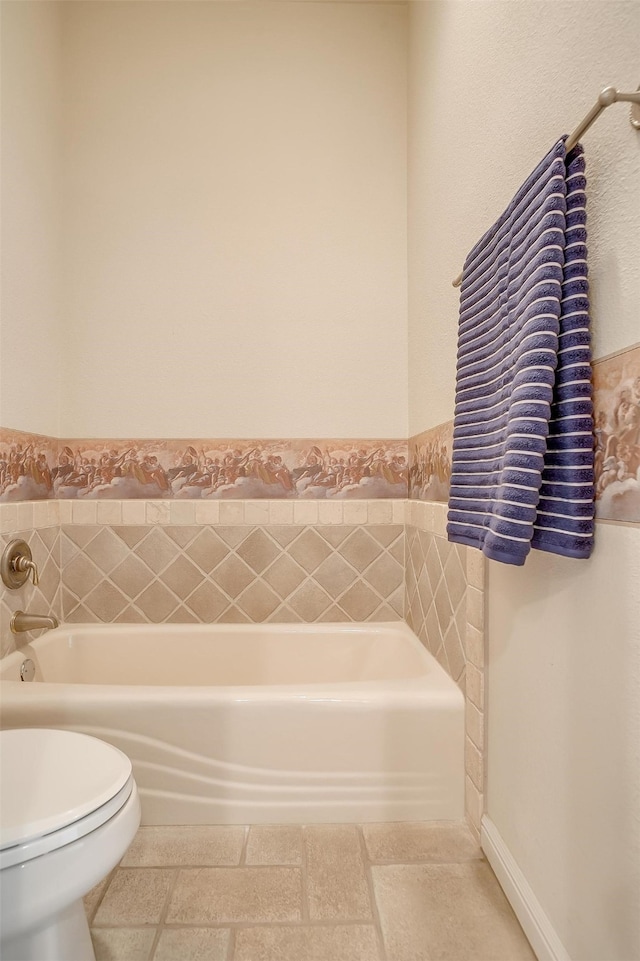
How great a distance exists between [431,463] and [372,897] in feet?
4.23

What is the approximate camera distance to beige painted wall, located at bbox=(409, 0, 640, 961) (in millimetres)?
825

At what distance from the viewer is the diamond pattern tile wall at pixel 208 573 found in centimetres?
229

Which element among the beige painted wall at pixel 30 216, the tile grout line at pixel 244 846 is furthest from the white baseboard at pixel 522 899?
the beige painted wall at pixel 30 216

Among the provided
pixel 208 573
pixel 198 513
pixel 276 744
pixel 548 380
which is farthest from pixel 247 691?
pixel 548 380

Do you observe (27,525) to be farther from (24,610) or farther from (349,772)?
(349,772)

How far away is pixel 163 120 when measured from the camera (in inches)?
92.1

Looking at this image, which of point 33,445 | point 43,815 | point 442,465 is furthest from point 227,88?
point 43,815

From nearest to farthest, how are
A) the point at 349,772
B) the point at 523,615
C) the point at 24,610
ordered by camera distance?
the point at 523,615, the point at 349,772, the point at 24,610

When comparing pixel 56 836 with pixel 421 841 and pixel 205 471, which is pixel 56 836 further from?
pixel 205 471

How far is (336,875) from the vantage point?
1355 millimetres

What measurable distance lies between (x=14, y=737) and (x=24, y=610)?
91 cm

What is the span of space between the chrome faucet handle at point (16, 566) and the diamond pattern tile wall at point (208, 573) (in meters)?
0.37

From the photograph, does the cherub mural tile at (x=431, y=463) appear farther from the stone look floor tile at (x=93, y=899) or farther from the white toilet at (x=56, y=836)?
the stone look floor tile at (x=93, y=899)

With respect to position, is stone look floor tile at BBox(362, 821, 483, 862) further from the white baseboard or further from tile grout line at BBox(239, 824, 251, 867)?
tile grout line at BBox(239, 824, 251, 867)
